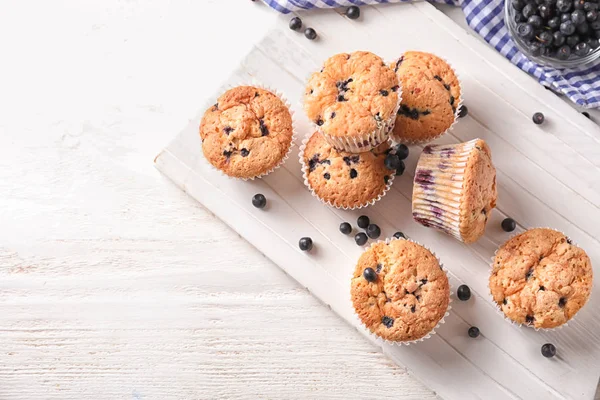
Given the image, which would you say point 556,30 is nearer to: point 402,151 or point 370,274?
point 402,151

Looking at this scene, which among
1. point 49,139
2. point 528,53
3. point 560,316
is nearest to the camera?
point 560,316

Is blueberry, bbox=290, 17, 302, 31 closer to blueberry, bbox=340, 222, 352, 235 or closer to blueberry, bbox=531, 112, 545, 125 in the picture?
blueberry, bbox=340, 222, 352, 235

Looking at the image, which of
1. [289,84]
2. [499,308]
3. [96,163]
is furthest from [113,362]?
[499,308]

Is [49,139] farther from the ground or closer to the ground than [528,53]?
closer to the ground

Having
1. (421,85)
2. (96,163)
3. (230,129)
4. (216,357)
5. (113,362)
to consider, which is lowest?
(113,362)

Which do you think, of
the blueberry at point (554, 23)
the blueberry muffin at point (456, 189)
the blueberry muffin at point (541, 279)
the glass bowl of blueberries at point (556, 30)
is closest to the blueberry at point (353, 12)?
the glass bowl of blueberries at point (556, 30)

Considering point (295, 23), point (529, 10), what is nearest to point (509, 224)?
point (529, 10)

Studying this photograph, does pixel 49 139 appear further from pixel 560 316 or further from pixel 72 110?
pixel 560 316
